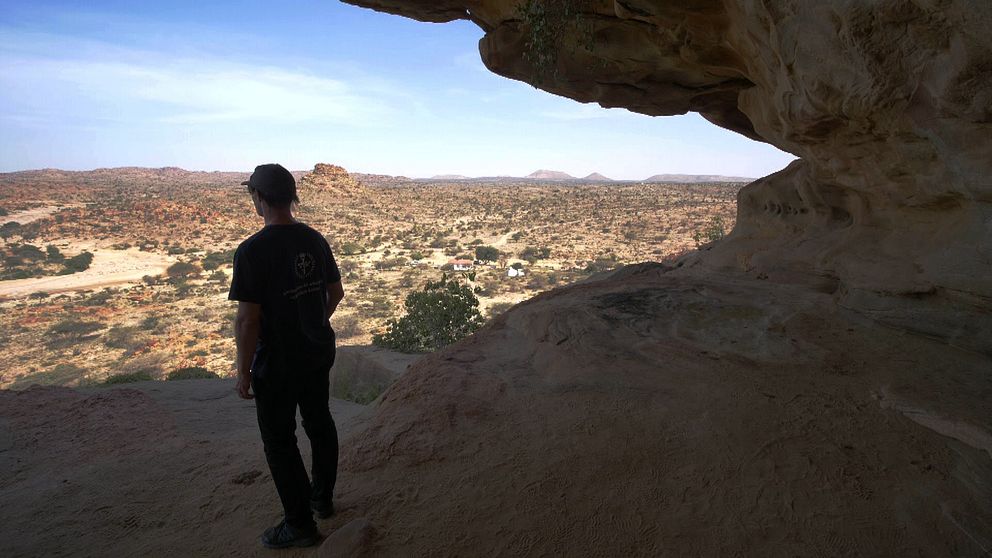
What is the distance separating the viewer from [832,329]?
182 inches

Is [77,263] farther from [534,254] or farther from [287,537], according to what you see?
[287,537]

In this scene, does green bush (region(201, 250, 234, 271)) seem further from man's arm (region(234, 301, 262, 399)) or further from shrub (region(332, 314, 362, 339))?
man's arm (region(234, 301, 262, 399))

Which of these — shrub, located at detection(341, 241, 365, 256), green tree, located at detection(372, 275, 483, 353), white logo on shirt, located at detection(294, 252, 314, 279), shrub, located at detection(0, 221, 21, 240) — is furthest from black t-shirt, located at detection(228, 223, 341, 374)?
shrub, located at detection(0, 221, 21, 240)

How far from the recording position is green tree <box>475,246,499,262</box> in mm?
32281

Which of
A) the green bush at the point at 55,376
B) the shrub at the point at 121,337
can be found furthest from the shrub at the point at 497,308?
the green bush at the point at 55,376

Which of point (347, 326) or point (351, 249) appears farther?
point (351, 249)

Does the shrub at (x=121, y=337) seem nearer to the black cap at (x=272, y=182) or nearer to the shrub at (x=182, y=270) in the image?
the shrub at (x=182, y=270)

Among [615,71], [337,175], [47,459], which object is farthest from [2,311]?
[337,175]

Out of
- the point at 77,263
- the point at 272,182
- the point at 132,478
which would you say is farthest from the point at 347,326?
the point at 77,263

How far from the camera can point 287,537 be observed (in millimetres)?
2887

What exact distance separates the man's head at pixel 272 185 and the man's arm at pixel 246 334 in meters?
0.56

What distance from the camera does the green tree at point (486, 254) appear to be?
3228 cm

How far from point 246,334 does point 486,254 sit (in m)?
29.9

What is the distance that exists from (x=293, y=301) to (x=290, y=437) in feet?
2.36
